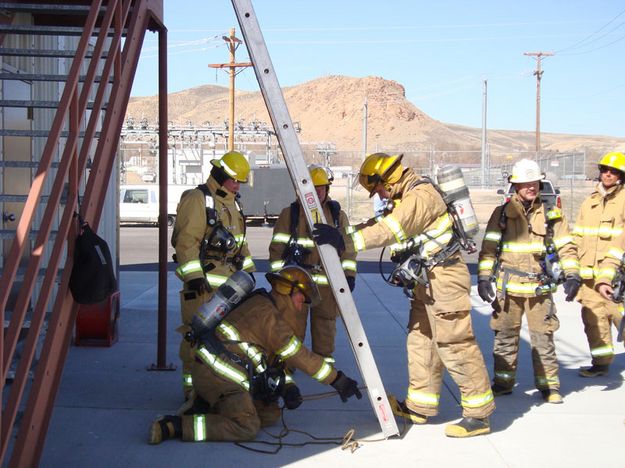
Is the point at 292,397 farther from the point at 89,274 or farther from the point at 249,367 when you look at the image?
the point at 89,274

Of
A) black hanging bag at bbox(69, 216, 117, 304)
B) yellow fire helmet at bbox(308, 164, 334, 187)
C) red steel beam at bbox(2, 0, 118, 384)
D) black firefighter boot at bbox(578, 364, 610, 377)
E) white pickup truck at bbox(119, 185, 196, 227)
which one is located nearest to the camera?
red steel beam at bbox(2, 0, 118, 384)

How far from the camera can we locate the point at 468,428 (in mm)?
5469

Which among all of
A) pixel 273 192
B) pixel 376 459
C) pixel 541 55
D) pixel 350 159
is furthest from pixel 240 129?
pixel 350 159

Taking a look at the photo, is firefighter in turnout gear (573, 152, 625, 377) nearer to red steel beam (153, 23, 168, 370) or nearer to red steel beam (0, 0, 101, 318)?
red steel beam (153, 23, 168, 370)

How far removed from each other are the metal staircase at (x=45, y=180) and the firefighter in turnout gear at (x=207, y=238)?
0.83 m

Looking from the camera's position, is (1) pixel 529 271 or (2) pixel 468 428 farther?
(1) pixel 529 271

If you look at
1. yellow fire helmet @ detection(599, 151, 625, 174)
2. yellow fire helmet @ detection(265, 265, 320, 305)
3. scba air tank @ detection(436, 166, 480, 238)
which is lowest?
yellow fire helmet @ detection(265, 265, 320, 305)

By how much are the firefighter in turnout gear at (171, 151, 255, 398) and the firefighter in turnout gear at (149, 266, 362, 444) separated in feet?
1.91

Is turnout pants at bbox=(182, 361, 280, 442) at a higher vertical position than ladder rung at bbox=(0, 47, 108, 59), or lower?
lower

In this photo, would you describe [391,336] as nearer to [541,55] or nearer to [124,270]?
[124,270]

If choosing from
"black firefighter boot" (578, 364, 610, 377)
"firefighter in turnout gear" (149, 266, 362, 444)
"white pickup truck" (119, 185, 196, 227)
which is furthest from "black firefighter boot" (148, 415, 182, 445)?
"white pickup truck" (119, 185, 196, 227)

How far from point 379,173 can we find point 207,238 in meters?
1.43

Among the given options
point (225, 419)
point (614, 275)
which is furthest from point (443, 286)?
point (614, 275)

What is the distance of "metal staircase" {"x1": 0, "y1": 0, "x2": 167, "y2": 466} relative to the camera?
3.95 metres
